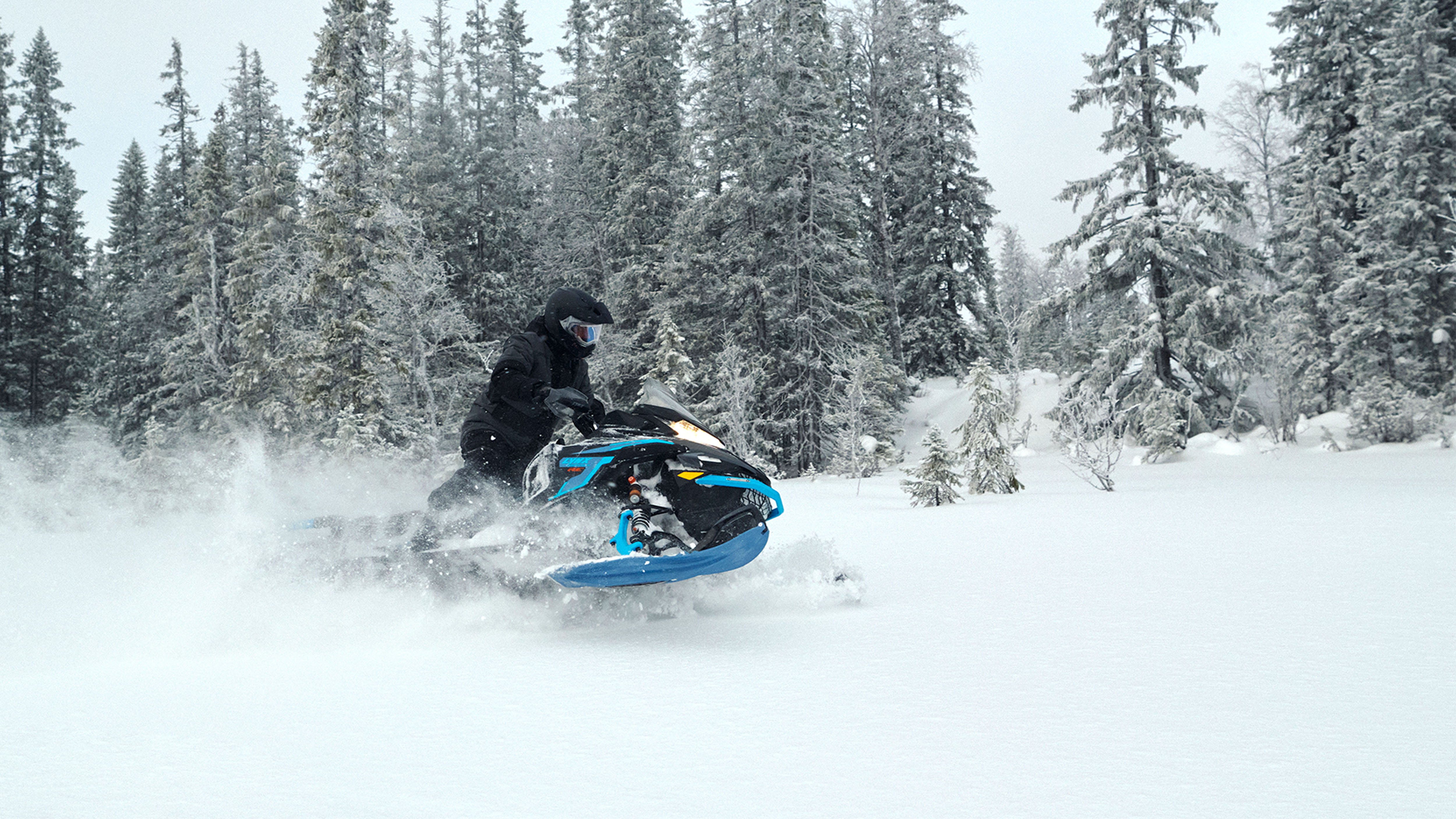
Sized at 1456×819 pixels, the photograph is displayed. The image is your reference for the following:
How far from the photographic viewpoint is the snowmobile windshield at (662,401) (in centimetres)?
521

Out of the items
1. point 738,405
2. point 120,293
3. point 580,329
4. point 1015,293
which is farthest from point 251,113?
point 1015,293

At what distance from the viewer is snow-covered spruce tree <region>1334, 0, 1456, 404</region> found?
2338 centimetres

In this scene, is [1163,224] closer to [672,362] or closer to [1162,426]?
[1162,426]

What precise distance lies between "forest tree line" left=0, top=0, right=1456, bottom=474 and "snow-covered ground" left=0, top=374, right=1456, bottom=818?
13.5 m

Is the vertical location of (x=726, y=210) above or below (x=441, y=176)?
below

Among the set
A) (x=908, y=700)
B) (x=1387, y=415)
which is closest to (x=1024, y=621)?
(x=908, y=700)

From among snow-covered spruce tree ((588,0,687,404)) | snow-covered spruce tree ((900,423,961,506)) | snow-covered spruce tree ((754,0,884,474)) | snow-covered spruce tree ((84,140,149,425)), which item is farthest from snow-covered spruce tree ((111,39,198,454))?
snow-covered spruce tree ((900,423,961,506))

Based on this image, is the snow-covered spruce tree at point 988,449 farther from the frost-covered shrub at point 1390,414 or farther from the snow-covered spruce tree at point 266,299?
the snow-covered spruce tree at point 266,299

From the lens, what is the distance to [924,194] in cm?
3491

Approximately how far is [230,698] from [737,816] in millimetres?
2506

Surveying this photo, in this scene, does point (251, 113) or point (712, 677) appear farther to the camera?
point (251, 113)

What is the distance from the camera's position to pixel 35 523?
262 inches

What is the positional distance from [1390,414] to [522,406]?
2163cm

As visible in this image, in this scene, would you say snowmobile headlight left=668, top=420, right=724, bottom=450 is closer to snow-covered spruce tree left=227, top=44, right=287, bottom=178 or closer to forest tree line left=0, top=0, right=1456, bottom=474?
forest tree line left=0, top=0, right=1456, bottom=474
